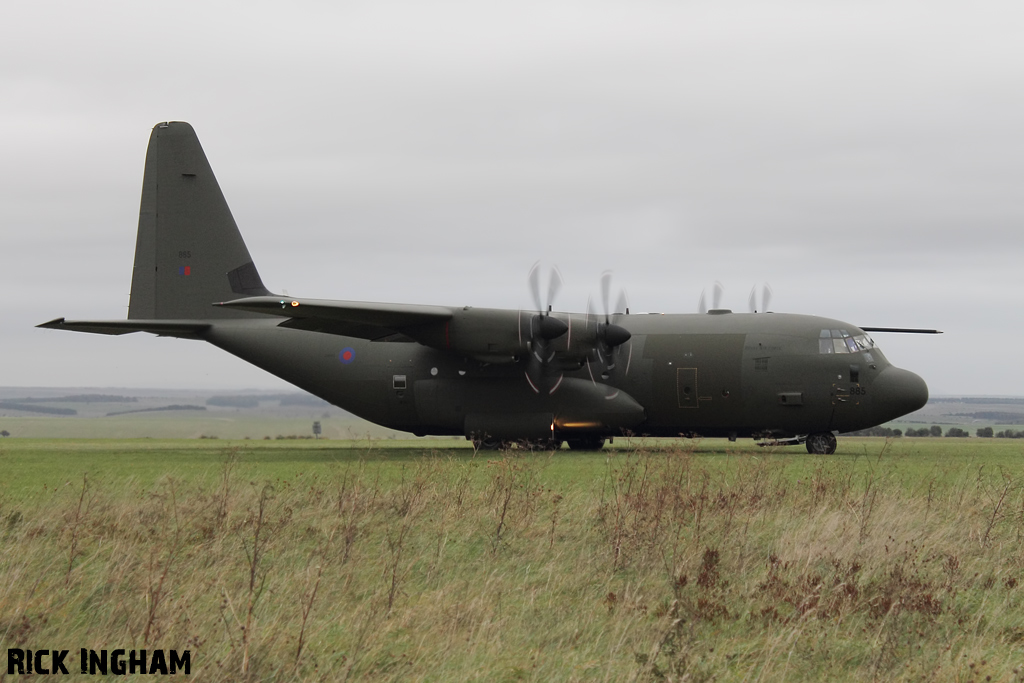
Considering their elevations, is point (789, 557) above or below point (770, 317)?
below

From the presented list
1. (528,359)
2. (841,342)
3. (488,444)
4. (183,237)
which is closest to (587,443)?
(488,444)

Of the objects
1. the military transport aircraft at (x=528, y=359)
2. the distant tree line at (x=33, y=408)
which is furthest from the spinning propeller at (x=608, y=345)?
the distant tree line at (x=33, y=408)

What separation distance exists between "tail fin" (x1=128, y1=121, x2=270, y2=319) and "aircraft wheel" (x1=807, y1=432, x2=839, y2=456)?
58.5ft

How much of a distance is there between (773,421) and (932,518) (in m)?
14.0

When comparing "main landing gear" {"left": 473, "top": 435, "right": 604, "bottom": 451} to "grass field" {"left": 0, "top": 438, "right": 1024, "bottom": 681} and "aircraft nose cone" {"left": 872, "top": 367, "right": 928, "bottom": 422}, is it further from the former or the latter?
"grass field" {"left": 0, "top": 438, "right": 1024, "bottom": 681}

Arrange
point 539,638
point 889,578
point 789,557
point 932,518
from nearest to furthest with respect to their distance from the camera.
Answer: point 539,638 < point 889,578 < point 789,557 < point 932,518

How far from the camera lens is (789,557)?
425 inches

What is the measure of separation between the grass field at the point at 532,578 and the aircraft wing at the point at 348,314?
8.35m

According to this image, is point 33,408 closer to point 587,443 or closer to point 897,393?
point 587,443

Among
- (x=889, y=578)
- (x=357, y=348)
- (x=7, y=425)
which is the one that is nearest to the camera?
(x=889, y=578)

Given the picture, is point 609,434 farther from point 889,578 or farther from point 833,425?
point 889,578

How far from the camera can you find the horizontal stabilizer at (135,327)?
27.8 meters

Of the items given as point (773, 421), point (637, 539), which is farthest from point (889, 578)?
point (773, 421)

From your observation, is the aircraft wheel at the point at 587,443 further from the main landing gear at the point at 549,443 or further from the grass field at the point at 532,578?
the grass field at the point at 532,578
